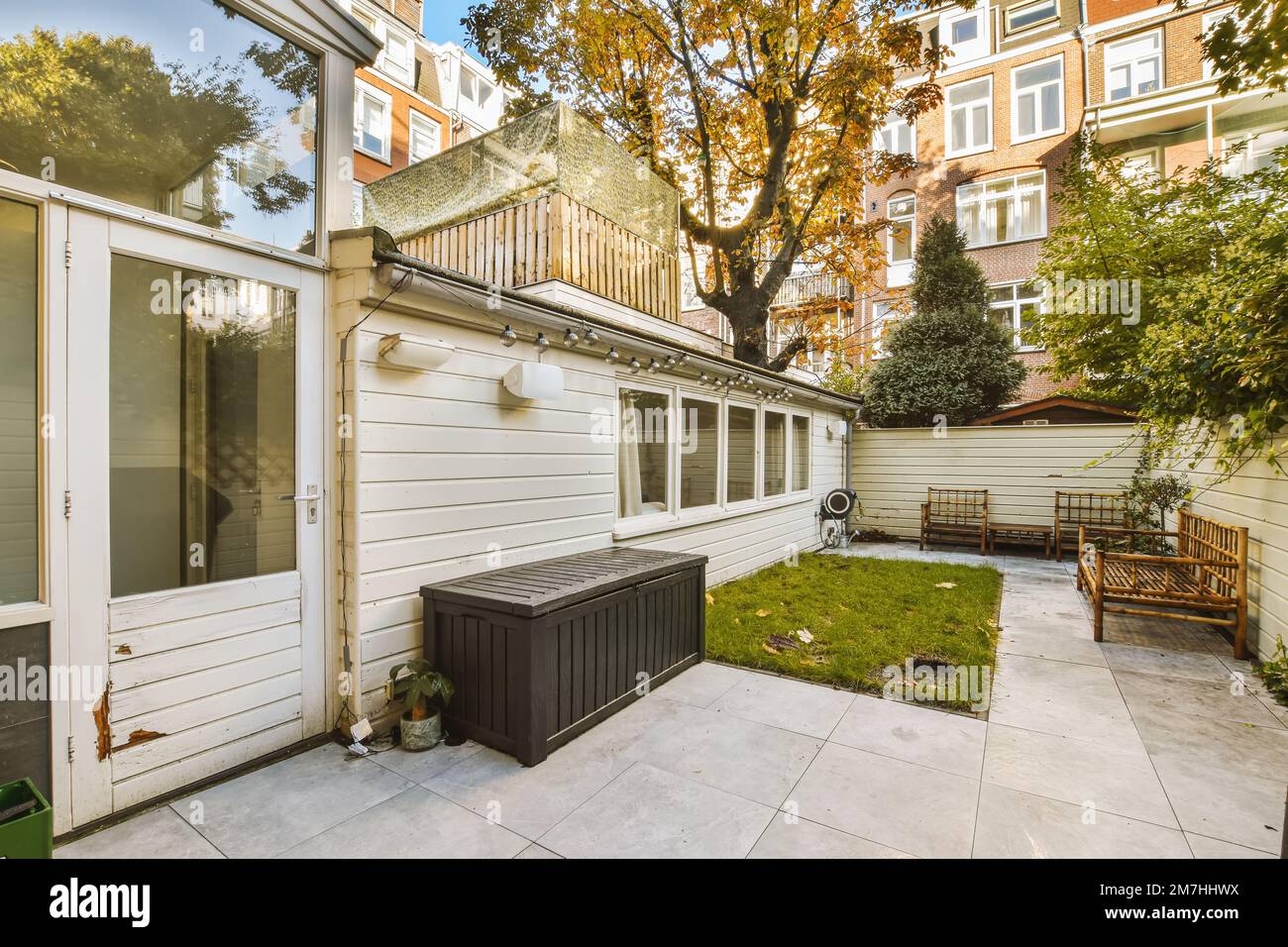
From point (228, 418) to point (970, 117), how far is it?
17.8m

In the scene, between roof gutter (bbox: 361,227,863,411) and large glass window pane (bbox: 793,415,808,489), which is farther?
large glass window pane (bbox: 793,415,808,489)

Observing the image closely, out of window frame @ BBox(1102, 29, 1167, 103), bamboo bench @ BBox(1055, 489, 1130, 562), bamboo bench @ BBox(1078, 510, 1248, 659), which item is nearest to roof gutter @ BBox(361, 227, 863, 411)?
bamboo bench @ BBox(1078, 510, 1248, 659)

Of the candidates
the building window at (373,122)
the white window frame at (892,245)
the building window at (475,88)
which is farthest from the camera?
the building window at (475,88)

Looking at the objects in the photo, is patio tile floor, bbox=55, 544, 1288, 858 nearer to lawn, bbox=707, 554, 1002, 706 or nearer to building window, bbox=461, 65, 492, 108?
lawn, bbox=707, 554, 1002, 706

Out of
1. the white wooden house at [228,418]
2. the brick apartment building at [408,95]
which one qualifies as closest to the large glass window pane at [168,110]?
the white wooden house at [228,418]

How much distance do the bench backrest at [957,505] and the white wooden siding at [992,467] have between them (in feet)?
0.45

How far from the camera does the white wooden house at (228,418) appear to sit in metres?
2.06

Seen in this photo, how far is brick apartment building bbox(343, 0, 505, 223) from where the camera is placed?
12.8 m

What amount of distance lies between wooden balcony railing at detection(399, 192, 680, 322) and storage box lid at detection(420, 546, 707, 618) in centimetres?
269

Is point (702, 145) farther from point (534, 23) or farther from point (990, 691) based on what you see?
point (990, 691)

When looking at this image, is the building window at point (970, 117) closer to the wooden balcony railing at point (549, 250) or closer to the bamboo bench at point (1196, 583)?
the wooden balcony railing at point (549, 250)
